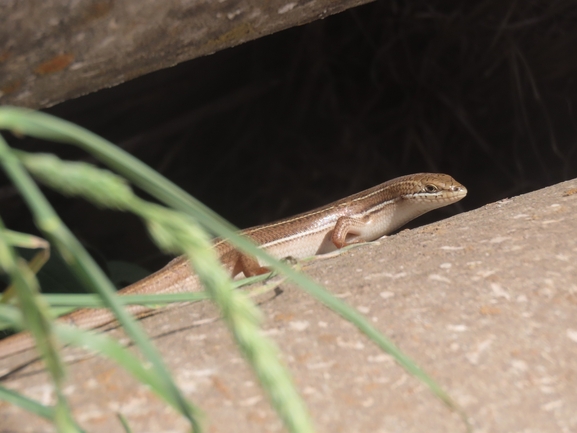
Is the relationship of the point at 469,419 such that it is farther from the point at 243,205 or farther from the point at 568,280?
the point at 243,205

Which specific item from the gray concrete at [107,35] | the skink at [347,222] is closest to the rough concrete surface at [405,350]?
the gray concrete at [107,35]

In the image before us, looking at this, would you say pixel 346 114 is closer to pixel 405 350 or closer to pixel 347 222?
pixel 347 222

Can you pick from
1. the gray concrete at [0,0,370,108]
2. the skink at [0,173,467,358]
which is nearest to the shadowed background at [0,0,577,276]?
the skink at [0,173,467,358]

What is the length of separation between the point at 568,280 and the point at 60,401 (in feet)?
5.11

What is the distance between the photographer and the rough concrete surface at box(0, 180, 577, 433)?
1485 millimetres

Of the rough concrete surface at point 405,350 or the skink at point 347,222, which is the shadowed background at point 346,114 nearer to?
the skink at point 347,222

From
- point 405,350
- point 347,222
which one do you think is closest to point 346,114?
point 347,222

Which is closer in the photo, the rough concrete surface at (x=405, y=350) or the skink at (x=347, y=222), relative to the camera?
the rough concrete surface at (x=405, y=350)

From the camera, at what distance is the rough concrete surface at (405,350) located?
1485 millimetres

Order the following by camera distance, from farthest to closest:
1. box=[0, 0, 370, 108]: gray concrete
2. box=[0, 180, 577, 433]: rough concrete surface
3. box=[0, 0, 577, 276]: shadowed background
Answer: box=[0, 0, 577, 276]: shadowed background → box=[0, 0, 370, 108]: gray concrete → box=[0, 180, 577, 433]: rough concrete surface

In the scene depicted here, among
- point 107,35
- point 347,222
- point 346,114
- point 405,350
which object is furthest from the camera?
point 346,114

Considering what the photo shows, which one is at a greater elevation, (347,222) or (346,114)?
(346,114)

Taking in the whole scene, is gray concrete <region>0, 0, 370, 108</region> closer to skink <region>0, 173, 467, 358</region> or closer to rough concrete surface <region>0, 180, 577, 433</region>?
rough concrete surface <region>0, 180, 577, 433</region>

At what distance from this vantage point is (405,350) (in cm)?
169
